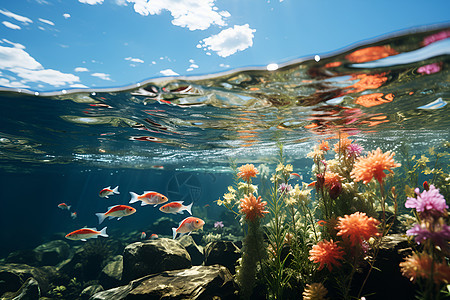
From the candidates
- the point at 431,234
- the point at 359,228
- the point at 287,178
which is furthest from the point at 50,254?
the point at 431,234

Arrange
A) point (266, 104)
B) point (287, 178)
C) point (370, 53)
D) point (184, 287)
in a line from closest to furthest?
point (287, 178), point (184, 287), point (370, 53), point (266, 104)

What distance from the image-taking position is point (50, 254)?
19078mm

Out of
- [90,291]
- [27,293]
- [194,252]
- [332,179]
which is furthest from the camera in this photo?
[194,252]

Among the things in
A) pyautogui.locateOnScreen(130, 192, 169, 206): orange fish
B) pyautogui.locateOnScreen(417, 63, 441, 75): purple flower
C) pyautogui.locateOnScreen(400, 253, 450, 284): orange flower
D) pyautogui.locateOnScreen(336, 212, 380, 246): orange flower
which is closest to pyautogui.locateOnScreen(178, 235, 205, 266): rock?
pyautogui.locateOnScreen(130, 192, 169, 206): orange fish

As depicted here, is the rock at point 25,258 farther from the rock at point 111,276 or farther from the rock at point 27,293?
the rock at point 111,276

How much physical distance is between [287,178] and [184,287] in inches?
155

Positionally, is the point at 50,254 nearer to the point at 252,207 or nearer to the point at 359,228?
the point at 252,207

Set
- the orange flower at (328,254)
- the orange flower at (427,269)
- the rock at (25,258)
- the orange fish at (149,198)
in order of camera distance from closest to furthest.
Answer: the orange flower at (427,269), the orange flower at (328,254), the orange fish at (149,198), the rock at (25,258)

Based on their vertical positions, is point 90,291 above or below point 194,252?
below

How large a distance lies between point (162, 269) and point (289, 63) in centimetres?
874

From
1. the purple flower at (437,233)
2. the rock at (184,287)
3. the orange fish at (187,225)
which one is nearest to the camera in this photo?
the purple flower at (437,233)

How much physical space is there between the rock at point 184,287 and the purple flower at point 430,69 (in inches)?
359

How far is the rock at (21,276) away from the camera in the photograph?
11664 mm

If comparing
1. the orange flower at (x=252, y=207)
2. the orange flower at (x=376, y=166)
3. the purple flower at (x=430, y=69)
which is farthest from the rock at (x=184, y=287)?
the purple flower at (x=430, y=69)
